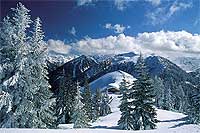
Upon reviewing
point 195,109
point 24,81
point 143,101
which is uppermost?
point 24,81

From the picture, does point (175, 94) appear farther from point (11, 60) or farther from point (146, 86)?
point (11, 60)

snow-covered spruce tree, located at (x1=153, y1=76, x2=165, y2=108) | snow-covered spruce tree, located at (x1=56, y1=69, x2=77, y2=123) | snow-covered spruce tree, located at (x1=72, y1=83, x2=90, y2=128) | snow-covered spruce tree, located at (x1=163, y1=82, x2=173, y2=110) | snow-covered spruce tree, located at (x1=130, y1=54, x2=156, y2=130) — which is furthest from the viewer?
snow-covered spruce tree, located at (x1=153, y1=76, x2=165, y2=108)

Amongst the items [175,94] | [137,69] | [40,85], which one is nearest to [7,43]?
[40,85]

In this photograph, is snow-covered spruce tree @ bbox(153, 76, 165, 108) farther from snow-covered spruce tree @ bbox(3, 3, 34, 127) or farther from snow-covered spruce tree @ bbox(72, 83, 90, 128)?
snow-covered spruce tree @ bbox(3, 3, 34, 127)

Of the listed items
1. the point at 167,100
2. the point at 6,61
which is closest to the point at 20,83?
the point at 6,61

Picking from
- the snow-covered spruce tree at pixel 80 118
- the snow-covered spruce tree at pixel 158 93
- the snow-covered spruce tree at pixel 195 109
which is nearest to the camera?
the snow-covered spruce tree at pixel 80 118

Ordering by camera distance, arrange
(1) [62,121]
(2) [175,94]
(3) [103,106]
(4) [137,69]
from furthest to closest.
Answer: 1. (2) [175,94]
2. (3) [103,106]
3. (1) [62,121]
4. (4) [137,69]

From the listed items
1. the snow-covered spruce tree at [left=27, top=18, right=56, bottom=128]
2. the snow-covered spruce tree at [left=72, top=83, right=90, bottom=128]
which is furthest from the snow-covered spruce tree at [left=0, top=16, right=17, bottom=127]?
the snow-covered spruce tree at [left=72, top=83, right=90, bottom=128]

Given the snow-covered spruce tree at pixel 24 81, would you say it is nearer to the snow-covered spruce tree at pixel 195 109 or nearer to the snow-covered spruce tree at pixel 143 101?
the snow-covered spruce tree at pixel 143 101

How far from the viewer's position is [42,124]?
31.6 m

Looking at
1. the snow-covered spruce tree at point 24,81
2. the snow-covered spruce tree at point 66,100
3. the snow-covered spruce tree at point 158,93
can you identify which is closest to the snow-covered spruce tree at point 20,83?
the snow-covered spruce tree at point 24,81

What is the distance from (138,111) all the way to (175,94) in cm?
8741

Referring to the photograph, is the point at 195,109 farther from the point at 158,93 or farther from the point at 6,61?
the point at 158,93

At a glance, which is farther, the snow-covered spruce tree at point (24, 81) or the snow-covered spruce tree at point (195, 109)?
the snow-covered spruce tree at point (195, 109)
